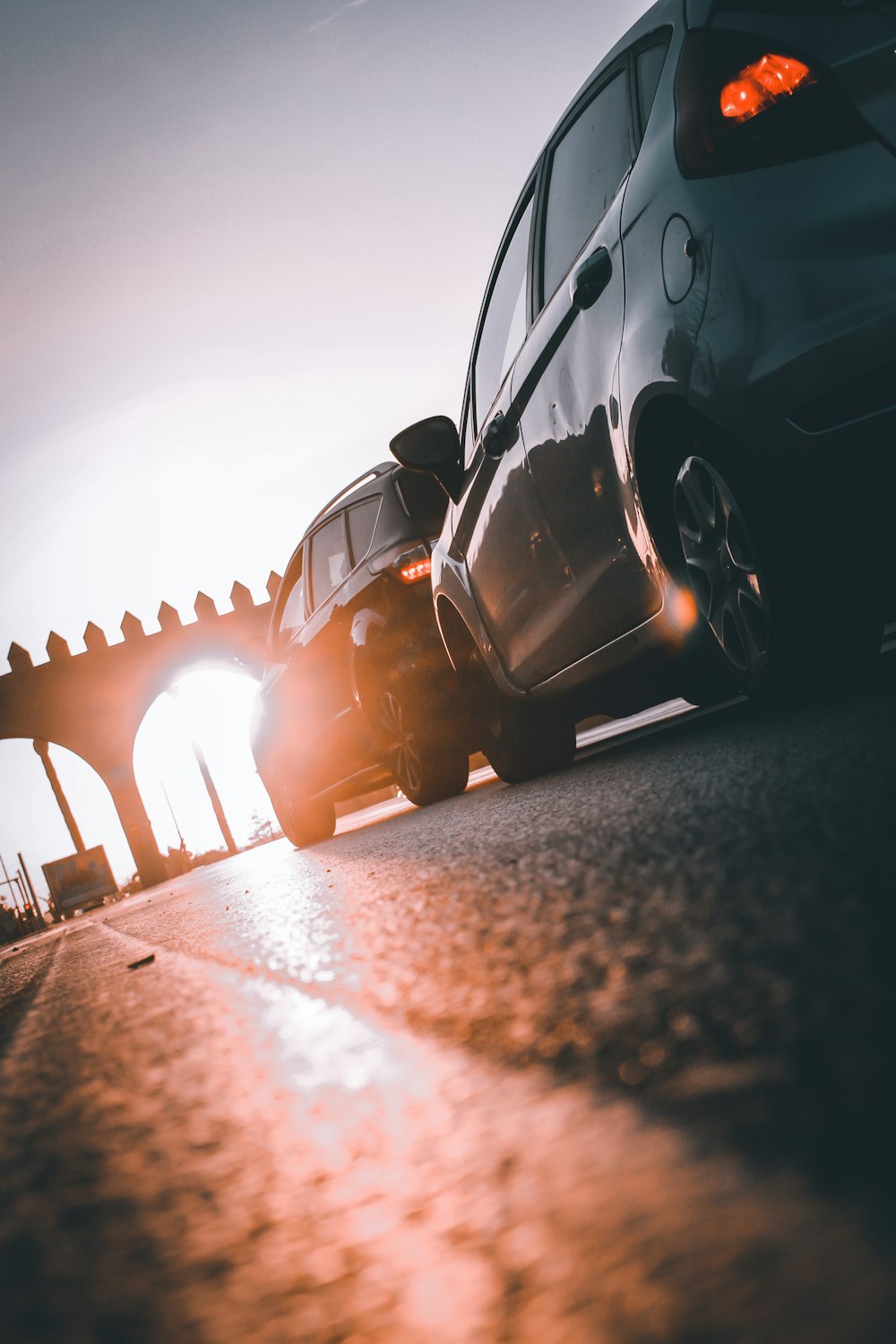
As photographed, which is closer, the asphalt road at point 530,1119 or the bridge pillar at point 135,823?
the asphalt road at point 530,1119

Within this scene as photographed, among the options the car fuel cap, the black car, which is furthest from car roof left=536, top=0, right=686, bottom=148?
the car fuel cap

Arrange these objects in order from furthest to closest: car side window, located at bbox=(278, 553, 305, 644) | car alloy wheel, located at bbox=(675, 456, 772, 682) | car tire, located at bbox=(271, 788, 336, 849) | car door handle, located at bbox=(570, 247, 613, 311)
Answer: car tire, located at bbox=(271, 788, 336, 849), car side window, located at bbox=(278, 553, 305, 644), car door handle, located at bbox=(570, 247, 613, 311), car alloy wheel, located at bbox=(675, 456, 772, 682)

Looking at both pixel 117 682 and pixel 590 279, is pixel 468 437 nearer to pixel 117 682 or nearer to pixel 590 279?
pixel 590 279

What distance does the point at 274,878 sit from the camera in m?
5.03

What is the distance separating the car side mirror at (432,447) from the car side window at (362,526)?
4.09ft

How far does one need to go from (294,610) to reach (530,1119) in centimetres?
607

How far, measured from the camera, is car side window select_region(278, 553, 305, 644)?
21.6 feet

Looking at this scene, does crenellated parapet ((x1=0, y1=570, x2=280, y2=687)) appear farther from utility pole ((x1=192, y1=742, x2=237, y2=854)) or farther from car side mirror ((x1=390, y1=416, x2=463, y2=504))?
car side mirror ((x1=390, y1=416, x2=463, y2=504))

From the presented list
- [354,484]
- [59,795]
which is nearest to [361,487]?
[354,484]

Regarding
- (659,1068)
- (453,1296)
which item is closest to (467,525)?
(659,1068)

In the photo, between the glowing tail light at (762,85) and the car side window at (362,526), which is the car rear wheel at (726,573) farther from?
the car side window at (362,526)

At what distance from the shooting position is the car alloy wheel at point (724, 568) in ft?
8.25

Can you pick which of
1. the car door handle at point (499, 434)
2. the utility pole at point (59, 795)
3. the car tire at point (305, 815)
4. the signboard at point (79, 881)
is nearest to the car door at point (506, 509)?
the car door handle at point (499, 434)

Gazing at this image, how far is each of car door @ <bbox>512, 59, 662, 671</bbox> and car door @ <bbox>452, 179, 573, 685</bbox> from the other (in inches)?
4.6
